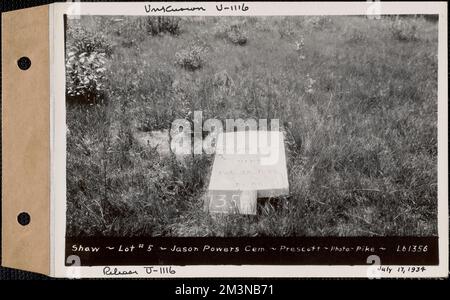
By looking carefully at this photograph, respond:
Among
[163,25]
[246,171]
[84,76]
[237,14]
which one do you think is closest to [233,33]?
[237,14]

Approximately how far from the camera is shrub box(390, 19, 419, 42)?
3.00 metres

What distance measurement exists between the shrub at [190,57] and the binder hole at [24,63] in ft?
3.13

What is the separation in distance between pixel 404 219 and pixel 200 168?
1355 millimetres

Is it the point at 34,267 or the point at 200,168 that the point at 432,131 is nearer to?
the point at 200,168

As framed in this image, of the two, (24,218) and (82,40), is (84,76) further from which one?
(24,218)

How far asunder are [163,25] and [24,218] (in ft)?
5.08

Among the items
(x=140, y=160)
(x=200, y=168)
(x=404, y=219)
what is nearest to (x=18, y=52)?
Answer: (x=140, y=160)

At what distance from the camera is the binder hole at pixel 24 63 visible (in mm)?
3008

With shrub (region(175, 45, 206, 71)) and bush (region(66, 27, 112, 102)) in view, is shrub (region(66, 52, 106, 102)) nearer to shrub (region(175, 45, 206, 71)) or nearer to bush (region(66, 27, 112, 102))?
bush (region(66, 27, 112, 102))

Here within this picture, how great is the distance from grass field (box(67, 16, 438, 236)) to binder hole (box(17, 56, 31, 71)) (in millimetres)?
283

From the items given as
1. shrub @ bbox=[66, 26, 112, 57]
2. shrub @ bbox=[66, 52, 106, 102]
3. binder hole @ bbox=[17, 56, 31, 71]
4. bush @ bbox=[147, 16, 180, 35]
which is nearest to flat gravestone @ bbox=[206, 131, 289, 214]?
bush @ bbox=[147, 16, 180, 35]

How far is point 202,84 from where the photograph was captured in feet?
9.95

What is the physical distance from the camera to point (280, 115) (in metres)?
3.03

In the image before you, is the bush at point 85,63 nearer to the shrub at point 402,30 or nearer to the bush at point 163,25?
the bush at point 163,25
